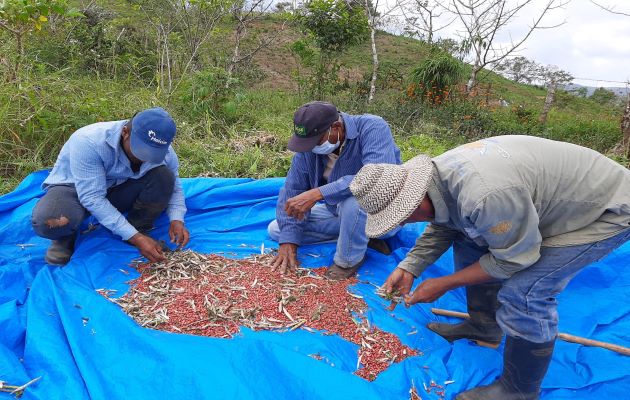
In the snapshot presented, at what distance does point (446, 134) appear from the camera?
692cm

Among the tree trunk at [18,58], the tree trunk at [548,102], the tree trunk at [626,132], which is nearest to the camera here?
the tree trunk at [18,58]

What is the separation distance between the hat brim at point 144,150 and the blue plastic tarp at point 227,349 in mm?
718

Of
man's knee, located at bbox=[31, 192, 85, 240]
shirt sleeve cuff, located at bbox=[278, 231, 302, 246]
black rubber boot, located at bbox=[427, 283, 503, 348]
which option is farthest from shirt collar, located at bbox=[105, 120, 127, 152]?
black rubber boot, located at bbox=[427, 283, 503, 348]

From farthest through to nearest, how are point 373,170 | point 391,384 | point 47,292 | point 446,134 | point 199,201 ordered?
point 446,134
point 199,201
point 47,292
point 391,384
point 373,170

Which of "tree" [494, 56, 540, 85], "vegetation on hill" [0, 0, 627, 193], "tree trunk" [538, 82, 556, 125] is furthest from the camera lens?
"tree" [494, 56, 540, 85]

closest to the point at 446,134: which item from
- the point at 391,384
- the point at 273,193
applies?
the point at 273,193

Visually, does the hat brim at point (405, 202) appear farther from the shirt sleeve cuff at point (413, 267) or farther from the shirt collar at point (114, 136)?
the shirt collar at point (114, 136)

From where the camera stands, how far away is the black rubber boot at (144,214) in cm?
307

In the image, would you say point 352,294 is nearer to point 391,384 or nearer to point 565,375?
point 391,384

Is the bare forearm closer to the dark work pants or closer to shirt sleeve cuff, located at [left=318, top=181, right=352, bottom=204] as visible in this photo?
shirt sleeve cuff, located at [left=318, top=181, right=352, bottom=204]

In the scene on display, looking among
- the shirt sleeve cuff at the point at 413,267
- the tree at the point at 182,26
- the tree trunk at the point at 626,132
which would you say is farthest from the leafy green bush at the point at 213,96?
the tree trunk at the point at 626,132

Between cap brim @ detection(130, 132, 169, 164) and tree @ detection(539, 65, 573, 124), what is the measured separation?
27.4 feet

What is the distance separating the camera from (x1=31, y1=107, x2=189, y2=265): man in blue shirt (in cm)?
255

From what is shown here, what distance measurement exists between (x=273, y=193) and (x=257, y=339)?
69.9 inches
